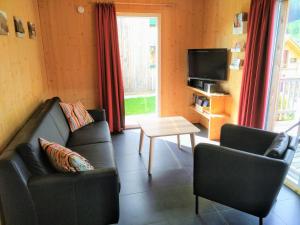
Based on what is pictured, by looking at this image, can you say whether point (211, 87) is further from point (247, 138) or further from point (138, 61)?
point (138, 61)

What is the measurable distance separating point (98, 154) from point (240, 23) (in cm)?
254

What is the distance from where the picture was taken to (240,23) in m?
3.10

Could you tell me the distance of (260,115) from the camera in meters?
2.80

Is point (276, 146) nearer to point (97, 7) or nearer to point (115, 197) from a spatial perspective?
point (115, 197)

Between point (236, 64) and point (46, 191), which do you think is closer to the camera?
point (46, 191)

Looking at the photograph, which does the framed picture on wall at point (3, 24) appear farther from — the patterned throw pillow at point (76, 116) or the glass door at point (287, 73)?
the glass door at point (287, 73)

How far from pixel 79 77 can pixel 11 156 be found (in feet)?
8.82

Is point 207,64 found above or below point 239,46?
below

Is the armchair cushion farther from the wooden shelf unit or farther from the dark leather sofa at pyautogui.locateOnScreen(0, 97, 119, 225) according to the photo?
the wooden shelf unit

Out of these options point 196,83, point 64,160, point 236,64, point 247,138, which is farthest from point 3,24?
point 196,83

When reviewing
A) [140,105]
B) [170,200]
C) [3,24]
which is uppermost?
[3,24]

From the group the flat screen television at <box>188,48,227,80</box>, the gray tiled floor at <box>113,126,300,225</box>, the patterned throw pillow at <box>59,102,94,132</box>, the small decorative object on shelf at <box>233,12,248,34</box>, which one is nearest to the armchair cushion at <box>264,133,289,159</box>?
the gray tiled floor at <box>113,126,300,225</box>

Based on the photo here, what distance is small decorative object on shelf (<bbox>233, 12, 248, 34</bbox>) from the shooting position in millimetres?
3020

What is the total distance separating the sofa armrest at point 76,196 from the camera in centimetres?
161
